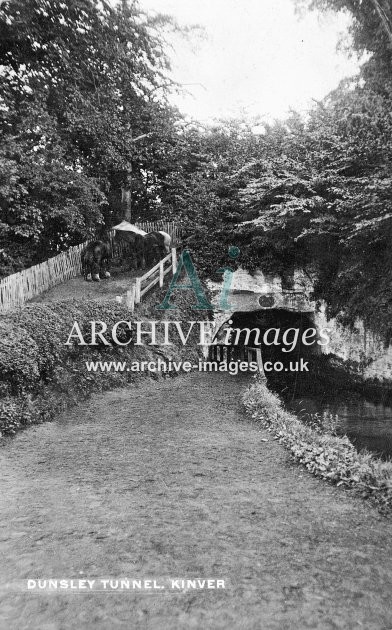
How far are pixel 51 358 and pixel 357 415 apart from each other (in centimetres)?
1017

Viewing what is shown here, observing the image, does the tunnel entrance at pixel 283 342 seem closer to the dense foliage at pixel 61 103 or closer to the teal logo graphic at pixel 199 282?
the teal logo graphic at pixel 199 282

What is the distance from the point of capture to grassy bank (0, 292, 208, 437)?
772 centimetres

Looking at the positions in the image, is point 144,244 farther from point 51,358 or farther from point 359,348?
point 359,348

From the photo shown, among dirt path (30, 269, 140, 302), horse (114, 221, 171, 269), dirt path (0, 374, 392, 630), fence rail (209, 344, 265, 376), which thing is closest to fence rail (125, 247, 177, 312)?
horse (114, 221, 171, 269)

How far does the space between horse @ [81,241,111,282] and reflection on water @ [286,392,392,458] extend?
930 centimetres

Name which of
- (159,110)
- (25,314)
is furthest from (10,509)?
(159,110)

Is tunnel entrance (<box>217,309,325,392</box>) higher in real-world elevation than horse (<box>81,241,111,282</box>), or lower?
lower

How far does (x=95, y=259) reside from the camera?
16.7m

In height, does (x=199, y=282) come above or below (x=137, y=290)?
above

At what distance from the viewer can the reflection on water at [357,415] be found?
10750mm

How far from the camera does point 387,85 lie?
6.22 meters

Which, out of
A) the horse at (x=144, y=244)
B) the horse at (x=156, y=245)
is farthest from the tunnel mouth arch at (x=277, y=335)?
the horse at (x=144, y=244)

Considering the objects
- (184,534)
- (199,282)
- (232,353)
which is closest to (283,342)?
(232,353)

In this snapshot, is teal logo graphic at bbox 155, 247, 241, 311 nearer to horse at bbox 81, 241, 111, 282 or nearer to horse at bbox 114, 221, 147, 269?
horse at bbox 114, 221, 147, 269
